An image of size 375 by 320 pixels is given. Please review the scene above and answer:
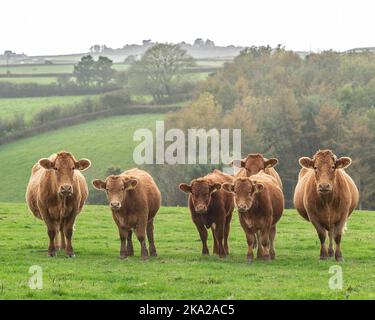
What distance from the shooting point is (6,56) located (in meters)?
133

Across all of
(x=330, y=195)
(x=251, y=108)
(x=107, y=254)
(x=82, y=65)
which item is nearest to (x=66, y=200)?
(x=107, y=254)

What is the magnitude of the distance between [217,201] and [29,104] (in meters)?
72.4

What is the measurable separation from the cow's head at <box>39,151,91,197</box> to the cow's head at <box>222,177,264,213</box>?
3475 millimetres

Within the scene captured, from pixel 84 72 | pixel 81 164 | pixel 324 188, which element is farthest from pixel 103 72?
pixel 324 188

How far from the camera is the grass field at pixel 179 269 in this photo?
1348 centimetres

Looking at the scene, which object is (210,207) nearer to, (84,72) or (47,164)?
(47,164)

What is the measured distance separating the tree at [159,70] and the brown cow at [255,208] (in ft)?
231

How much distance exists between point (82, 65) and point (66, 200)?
270 feet

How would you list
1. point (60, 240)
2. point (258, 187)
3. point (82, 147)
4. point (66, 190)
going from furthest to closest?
point (82, 147), point (60, 240), point (66, 190), point (258, 187)

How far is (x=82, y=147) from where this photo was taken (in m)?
77.6

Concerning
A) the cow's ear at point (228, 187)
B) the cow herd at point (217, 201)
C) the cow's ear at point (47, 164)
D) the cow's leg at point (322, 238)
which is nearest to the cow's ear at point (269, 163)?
the cow herd at point (217, 201)

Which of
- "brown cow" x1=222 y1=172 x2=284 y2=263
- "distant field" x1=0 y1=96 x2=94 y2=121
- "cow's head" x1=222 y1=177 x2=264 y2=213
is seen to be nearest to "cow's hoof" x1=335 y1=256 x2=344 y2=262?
"brown cow" x1=222 y1=172 x2=284 y2=263

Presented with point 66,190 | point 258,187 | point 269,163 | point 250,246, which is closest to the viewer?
point 258,187

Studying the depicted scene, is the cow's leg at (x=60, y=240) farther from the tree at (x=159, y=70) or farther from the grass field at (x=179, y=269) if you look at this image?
the tree at (x=159, y=70)
